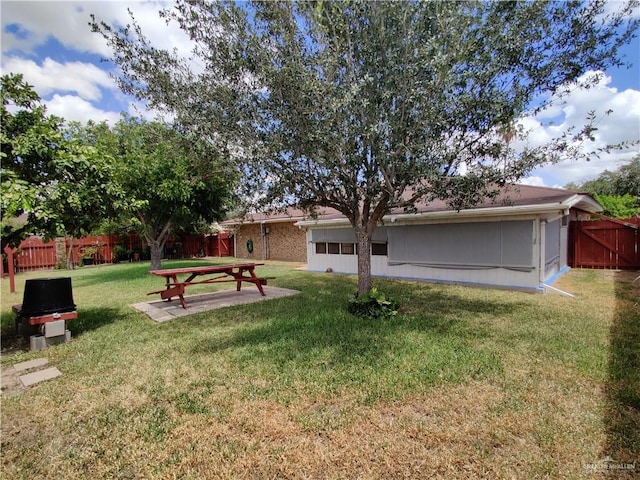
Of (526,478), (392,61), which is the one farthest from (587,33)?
(526,478)

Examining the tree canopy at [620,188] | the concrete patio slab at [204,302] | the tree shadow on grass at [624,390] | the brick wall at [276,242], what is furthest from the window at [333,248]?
the tree canopy at [620,188]

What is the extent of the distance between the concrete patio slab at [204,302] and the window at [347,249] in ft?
12.1

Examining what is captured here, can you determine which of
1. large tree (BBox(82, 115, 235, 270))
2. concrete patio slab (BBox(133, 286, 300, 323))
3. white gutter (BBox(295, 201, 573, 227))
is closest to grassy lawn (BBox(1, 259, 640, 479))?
concrete patio slab (BBox(133, 286, 300, 323))

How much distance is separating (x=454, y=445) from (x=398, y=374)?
47.9 inches

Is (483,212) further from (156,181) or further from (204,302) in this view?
(156,181)

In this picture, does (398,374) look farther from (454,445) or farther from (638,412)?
A: (638,412)

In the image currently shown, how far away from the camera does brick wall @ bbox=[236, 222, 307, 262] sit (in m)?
19.1

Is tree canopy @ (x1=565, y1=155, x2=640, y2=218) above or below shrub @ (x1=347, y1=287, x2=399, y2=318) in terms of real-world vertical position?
above

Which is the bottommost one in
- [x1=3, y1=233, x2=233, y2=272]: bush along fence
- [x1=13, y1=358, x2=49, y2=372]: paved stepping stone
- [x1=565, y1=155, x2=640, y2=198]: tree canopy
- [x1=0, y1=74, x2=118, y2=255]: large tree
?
[x1=13, y1=358, x2=49, y2=372]: paved stepping stone

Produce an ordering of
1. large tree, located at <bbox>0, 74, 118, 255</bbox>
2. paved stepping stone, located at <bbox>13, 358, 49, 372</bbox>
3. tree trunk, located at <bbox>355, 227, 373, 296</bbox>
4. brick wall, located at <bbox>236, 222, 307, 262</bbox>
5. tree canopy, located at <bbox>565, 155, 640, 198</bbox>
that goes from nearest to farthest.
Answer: paved stepping stone, located at <bbox>13, 358, 49, 372</bbox> → large tree, located at <bbox>0, 74, 118, 255</bbox> → tree trunk, located at <bbox>355, 227, 373, 296</bbox> → brick wall, located at <bbox>236, 222, 307, 262</bbox> → tree canopy, located at <bbox>565, 155, 640, 198</bbox>

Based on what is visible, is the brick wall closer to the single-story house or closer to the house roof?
the single-story house

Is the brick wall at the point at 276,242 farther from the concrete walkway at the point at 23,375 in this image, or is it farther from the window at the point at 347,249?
the concrete walkway at the point at 23,375

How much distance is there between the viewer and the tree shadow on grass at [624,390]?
8.43 feet

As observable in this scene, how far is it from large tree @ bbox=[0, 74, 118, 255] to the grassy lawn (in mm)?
1941
